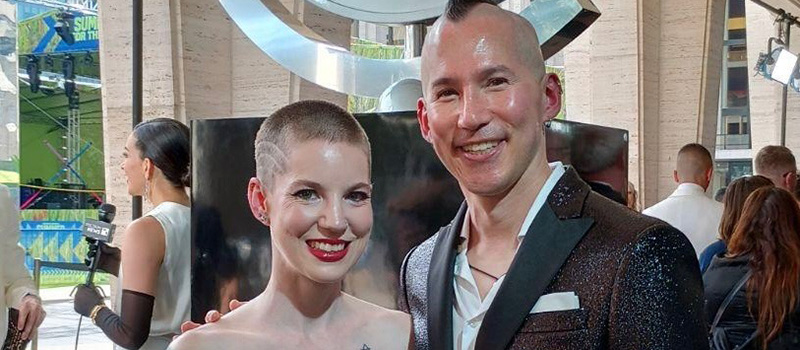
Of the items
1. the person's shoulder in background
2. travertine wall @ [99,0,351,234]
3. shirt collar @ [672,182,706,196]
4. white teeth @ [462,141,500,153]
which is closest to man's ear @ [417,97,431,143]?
white teeth @ [462,141,500,153]

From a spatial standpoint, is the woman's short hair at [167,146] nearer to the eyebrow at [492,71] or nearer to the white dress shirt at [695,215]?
the eyebrow at [492,71]

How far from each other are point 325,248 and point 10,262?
2.07 meters

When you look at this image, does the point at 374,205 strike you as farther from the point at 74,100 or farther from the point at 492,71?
the point at 74,100

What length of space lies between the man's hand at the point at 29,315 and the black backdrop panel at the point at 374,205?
696 millimetres

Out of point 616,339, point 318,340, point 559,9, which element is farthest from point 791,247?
point 318,340

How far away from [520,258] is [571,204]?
134 millimetres

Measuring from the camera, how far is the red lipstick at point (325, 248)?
4.38ft

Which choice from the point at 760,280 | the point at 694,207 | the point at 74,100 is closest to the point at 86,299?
the point at 760,280

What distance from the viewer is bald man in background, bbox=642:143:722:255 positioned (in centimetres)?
522

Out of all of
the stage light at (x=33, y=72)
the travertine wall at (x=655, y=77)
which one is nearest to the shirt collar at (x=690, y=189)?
the travertine wall at (x=655, y=77)

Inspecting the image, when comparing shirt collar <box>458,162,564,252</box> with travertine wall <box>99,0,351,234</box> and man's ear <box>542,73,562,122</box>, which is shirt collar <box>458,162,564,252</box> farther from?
travertine wall <box>99,0,351,234</box>

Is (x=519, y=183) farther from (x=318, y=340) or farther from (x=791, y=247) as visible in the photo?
(x=791, y=247)

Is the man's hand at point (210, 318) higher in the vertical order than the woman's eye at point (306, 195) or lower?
lower

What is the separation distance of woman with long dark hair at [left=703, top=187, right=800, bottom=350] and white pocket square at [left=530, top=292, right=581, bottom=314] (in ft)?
7.61
